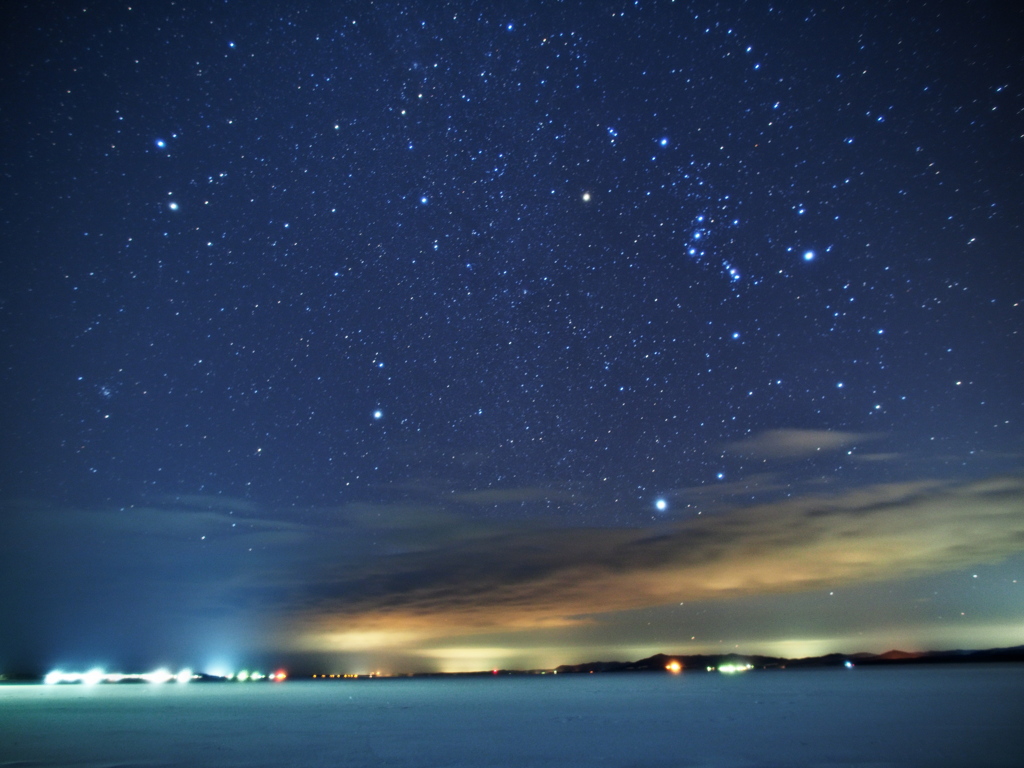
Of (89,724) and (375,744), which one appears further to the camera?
(89,724)

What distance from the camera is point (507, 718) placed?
25.3 metres

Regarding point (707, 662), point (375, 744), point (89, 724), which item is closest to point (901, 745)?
point (375, 744)

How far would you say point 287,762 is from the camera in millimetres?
13500

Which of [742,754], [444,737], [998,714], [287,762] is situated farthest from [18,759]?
[998,714]

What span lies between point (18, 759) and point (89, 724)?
1147 centimetres

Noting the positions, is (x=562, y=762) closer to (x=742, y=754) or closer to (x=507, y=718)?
(x=742, y=754)

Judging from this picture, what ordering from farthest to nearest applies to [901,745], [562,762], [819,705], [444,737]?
[819,705] < [444,737] < [901,745] < [562,762]

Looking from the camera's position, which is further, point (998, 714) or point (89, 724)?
point (89, 724)

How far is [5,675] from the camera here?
166500 millimetres

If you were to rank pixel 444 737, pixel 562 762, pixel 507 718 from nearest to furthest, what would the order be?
pixel 562 762 < pixel 444 737 < pixel 507 718

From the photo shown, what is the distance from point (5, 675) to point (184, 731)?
642ft

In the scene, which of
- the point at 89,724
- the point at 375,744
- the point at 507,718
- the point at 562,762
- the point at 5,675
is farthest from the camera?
the point at 5,675

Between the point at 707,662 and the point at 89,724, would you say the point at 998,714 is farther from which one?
the point at 707,662

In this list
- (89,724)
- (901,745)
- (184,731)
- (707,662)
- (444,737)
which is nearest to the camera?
(901,745)
